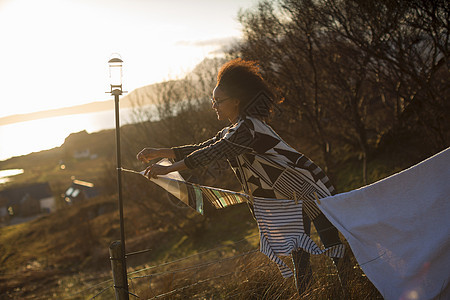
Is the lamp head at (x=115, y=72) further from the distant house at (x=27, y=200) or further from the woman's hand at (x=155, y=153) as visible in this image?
the distant house at (x=27, y=200)

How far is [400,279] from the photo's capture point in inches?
90.9

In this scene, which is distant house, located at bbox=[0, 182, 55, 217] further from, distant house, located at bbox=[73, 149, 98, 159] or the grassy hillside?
distant house, located at bbox=[73, 149, 98, 159]

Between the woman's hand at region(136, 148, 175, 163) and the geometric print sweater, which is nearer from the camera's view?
the geometric print sweater

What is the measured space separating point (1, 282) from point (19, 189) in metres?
42.7

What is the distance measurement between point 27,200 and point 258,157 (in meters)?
67.0

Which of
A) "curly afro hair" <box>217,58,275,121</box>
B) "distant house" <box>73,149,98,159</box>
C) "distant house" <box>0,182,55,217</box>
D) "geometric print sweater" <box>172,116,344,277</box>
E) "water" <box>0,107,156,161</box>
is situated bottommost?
"distant house" <box>0,182,55,217</box>

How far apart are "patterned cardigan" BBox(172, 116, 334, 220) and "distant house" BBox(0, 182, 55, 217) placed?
211 ft

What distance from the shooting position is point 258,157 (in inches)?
95.7

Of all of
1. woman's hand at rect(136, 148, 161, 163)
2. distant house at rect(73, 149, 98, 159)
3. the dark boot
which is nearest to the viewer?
the dark boot

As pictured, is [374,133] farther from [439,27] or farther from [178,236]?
[178,236]

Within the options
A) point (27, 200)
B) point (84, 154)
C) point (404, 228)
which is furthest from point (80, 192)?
point (404, 228)

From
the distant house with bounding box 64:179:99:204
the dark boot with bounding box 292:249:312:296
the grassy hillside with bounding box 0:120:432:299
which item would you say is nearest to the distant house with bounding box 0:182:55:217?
the distant house with bounding box 64:179:99:204

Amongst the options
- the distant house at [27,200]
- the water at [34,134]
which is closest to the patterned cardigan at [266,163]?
the water at [34,134]

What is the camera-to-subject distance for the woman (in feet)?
7.68
